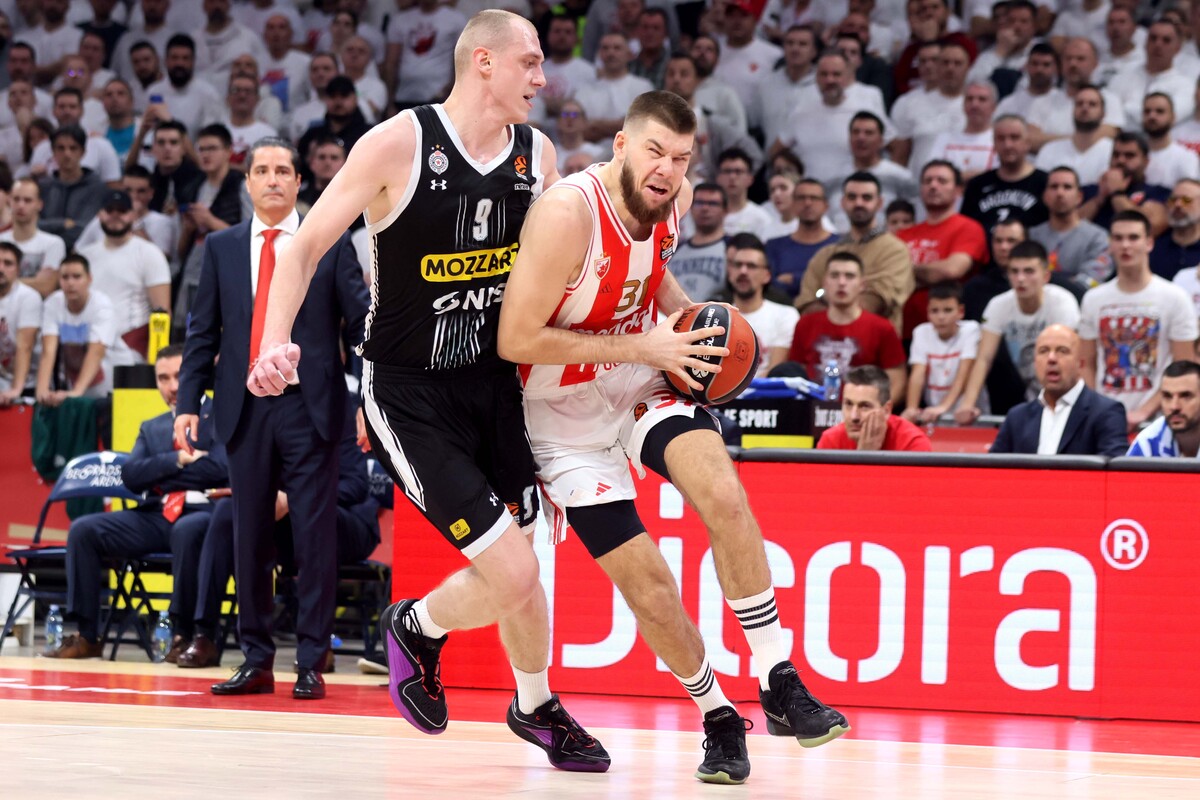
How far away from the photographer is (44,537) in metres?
9.94

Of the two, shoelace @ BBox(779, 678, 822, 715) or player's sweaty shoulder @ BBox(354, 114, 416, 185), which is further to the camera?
player's sweaty shoulder @ BBox(354, 114, 416, 185)

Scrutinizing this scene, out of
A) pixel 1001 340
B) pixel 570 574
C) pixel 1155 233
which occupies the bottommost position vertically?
pixel 570 574

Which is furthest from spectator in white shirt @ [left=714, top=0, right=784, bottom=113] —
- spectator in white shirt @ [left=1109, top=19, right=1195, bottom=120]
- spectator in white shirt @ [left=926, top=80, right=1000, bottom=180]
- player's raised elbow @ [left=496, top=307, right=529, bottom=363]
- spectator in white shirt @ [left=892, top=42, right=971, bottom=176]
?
player's raised elbow @ [left=496, top=307, right=529, bottom=363]

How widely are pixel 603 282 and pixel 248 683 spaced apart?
2931 millimetres

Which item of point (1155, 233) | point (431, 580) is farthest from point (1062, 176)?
point (431, 580)

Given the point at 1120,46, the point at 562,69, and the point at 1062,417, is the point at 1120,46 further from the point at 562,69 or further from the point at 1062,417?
the point at 1062,417

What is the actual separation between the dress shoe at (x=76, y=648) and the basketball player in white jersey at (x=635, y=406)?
4.44m

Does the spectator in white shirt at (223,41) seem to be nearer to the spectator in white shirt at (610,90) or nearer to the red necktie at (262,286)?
the spectator in white shirt at (610,90)

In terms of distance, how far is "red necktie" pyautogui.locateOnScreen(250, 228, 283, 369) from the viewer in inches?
266

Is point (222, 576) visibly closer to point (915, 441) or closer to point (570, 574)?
point (570, 574)

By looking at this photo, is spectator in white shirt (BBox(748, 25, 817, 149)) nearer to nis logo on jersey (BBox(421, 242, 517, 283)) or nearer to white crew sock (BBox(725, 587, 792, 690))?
nis logo on jersey (BBox(421, 242, 517, 283))

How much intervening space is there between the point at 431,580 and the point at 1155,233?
18.3 ft

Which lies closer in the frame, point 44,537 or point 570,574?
point 570,574

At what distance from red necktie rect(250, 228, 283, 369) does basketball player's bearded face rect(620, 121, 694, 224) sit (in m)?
2.64
